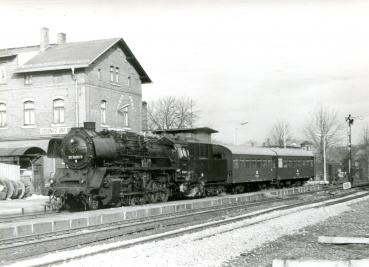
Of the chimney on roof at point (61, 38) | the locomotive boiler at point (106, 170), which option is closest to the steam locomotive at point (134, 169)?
the locomotive boiler at point (106, 170)

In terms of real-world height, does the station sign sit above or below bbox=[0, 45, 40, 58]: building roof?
below

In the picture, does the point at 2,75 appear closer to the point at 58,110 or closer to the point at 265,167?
the point at 58,110

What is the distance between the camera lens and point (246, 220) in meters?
15.9

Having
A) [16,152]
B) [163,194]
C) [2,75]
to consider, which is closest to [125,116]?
[2,75]

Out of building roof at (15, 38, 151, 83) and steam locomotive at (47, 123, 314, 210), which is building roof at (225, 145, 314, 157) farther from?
building roof at (15, 38, 151, 83)

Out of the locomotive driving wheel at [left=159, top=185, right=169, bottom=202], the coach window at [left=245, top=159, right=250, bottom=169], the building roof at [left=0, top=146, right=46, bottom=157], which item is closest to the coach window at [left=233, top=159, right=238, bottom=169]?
the coach window at [left=245, top=159, right=250, bottom=169]

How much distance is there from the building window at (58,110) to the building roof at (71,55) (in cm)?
226

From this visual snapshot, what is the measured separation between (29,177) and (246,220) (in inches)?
681

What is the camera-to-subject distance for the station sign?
34812mm

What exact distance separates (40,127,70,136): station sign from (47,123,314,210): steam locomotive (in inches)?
432

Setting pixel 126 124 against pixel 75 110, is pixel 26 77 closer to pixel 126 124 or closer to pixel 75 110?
pixel 75 110

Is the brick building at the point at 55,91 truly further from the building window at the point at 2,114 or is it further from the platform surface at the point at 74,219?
the platform surface at the point at 74,219

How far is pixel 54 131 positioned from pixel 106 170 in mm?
16627

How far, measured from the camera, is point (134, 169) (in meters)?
21.1
